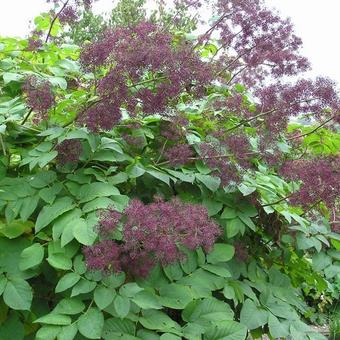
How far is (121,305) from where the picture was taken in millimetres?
1413

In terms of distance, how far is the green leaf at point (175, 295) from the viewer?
Result: 1.58 metres

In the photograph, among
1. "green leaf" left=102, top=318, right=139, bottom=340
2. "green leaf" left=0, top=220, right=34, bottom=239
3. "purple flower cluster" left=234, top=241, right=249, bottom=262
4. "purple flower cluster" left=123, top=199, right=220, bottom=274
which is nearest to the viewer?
"purple flower cluster" left=123, top=199, right=220, bottom=274

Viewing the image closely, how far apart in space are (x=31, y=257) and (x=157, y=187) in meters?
0.58

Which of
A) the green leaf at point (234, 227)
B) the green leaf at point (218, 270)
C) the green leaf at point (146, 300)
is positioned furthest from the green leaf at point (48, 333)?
the green leaf at point (234, 227)

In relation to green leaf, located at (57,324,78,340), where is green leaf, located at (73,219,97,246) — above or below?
above

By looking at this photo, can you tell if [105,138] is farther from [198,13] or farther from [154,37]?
[198,13]

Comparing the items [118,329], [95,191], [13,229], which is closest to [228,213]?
[95,191]

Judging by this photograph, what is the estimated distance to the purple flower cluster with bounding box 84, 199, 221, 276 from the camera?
1364 millimetres

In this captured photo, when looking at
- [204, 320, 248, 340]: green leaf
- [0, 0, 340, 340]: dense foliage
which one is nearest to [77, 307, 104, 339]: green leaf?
[0, 0, 340, 340]: dense foliage

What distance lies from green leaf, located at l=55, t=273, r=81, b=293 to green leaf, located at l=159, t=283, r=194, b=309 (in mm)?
271

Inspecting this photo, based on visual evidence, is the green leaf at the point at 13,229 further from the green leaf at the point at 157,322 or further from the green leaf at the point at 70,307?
the green leaf at the point at 157,322

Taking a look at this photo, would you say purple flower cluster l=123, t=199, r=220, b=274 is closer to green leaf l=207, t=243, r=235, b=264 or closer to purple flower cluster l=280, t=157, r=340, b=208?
green leaf l=207, t=243, r=235, b=264

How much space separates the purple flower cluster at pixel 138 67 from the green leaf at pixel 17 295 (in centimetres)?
53

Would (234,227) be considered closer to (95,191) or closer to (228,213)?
(228,213)
